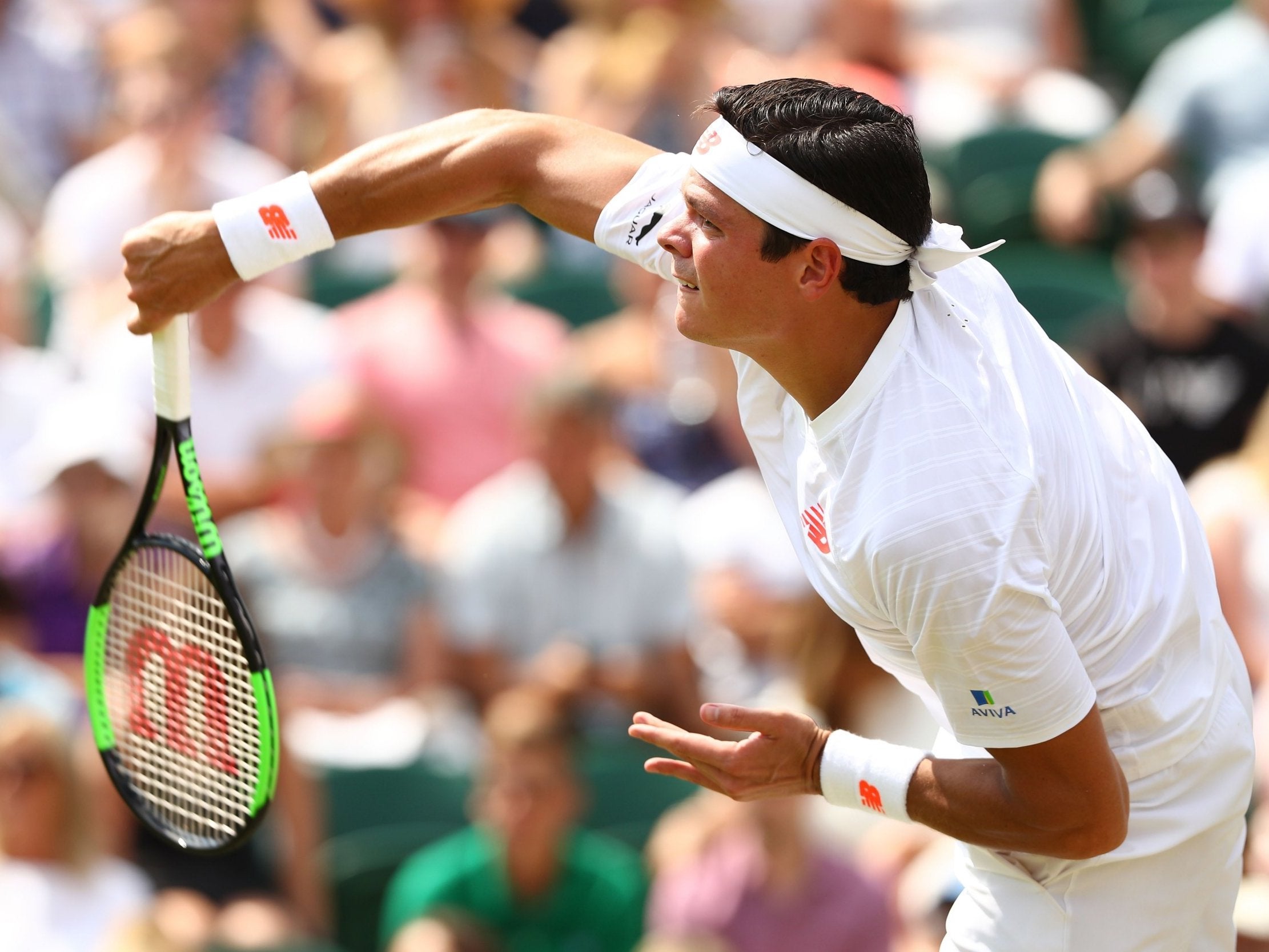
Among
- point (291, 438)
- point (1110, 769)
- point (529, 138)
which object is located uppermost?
point (529, 138)

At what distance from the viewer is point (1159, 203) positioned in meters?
6.50

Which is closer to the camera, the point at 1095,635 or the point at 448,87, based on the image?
the point at 1095,635

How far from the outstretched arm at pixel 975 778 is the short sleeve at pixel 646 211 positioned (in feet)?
2.36

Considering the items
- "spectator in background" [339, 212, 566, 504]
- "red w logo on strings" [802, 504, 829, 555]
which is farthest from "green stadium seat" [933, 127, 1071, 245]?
"red w logo on strings" [802, 504, 829, 555]

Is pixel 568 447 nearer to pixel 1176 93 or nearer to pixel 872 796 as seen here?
pixel 872 796

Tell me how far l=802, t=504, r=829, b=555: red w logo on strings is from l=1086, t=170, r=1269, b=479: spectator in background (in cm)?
392

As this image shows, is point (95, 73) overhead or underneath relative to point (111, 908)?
overhead

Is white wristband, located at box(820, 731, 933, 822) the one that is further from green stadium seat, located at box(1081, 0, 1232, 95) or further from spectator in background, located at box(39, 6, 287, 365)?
green stadium seat, located at box(1081, 0, 1232, 95)

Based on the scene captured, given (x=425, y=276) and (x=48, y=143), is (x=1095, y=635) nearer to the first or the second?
(x=425, y=276)

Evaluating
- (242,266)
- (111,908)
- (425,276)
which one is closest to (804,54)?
(425,276)

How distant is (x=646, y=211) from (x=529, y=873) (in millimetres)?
2705

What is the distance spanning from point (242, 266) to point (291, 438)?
122 inches

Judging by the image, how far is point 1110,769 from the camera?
2.42 m

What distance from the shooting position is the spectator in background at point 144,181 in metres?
6.96
